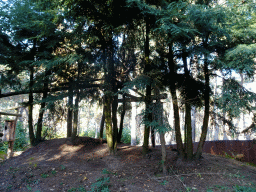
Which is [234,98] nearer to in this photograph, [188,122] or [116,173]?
[188,122]

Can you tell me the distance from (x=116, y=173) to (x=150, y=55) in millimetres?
4787

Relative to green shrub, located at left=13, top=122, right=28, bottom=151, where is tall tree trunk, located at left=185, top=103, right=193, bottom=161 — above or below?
above

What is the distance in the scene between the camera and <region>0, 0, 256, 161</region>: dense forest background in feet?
16.7

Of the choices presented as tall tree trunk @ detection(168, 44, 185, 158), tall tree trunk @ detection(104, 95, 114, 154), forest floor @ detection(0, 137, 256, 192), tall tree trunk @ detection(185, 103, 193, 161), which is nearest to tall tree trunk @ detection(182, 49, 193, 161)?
tall tree trunk @ detection(185, 103, 193, 161)

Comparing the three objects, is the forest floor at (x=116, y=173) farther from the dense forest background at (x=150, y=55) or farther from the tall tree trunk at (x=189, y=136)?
the dense forest background at (x=150, y=55)

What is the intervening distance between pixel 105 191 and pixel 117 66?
5.14 m

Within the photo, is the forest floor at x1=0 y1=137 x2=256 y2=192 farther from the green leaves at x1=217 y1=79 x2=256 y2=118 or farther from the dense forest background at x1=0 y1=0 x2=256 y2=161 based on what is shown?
the green leaves at x1=217 y1=79 x2=256 y2=118

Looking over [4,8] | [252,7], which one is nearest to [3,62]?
[4,8]

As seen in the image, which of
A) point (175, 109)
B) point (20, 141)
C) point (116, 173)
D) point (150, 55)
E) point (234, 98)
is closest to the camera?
point (234, 98)

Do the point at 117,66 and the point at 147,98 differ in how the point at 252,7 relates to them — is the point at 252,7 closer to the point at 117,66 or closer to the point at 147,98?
the point at 147,98

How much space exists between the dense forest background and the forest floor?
602 millimetres

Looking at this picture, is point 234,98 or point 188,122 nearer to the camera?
point 234,98

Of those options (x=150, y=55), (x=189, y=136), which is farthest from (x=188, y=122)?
(x=150, y=55)

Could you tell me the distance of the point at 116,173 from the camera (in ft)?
20.2
